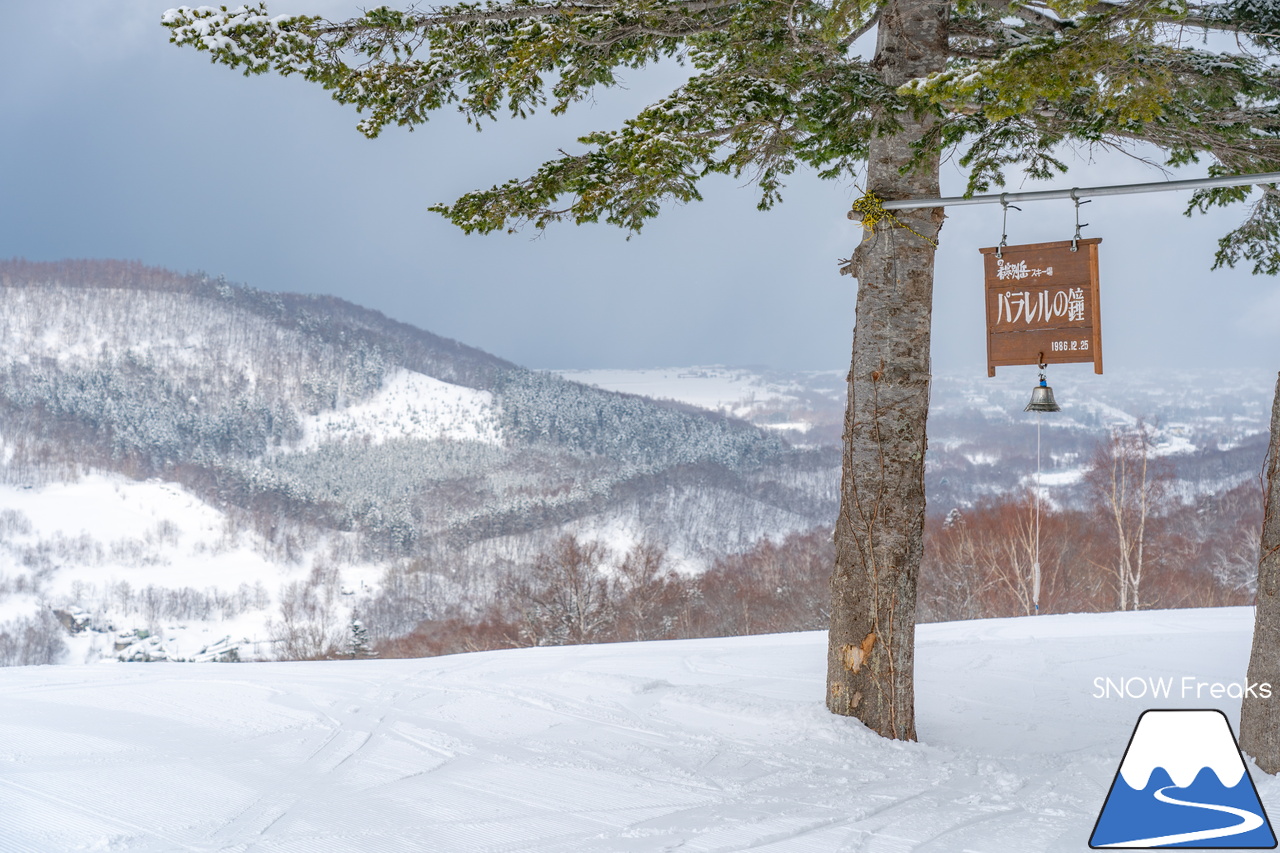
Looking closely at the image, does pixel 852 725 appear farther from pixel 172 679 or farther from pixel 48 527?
pixel 48 527

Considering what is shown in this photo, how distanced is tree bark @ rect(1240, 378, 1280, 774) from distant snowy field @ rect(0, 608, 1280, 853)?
0.21 m

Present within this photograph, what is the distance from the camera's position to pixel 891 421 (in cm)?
469

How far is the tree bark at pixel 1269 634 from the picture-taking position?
13.1 feet

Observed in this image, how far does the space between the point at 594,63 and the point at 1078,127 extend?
8.89 feet

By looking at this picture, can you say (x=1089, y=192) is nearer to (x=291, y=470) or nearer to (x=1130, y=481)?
(x=1130, y=481)

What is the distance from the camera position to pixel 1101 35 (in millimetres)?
3254

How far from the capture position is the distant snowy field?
→ 3.22m

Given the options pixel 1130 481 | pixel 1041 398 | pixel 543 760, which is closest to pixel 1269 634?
pixel 1041 398

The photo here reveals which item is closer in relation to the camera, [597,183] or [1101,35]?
[1101,35]

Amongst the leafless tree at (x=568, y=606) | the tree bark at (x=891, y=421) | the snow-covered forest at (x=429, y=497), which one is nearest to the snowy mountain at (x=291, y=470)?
the snow-covered forest at (x=429, y=497)

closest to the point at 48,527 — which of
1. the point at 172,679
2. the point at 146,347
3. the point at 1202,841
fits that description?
the point at 146,347

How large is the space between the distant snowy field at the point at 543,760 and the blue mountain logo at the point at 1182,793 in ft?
0.57

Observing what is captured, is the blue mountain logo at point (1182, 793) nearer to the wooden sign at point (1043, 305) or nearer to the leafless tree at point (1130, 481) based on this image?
the wooden sign at point (1043, 305)

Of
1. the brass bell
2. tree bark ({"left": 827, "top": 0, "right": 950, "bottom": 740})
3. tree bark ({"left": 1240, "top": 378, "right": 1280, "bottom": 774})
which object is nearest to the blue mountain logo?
tree bark ({"left": 1240, "top": 378, "right": 1280, "bottom": 774})
